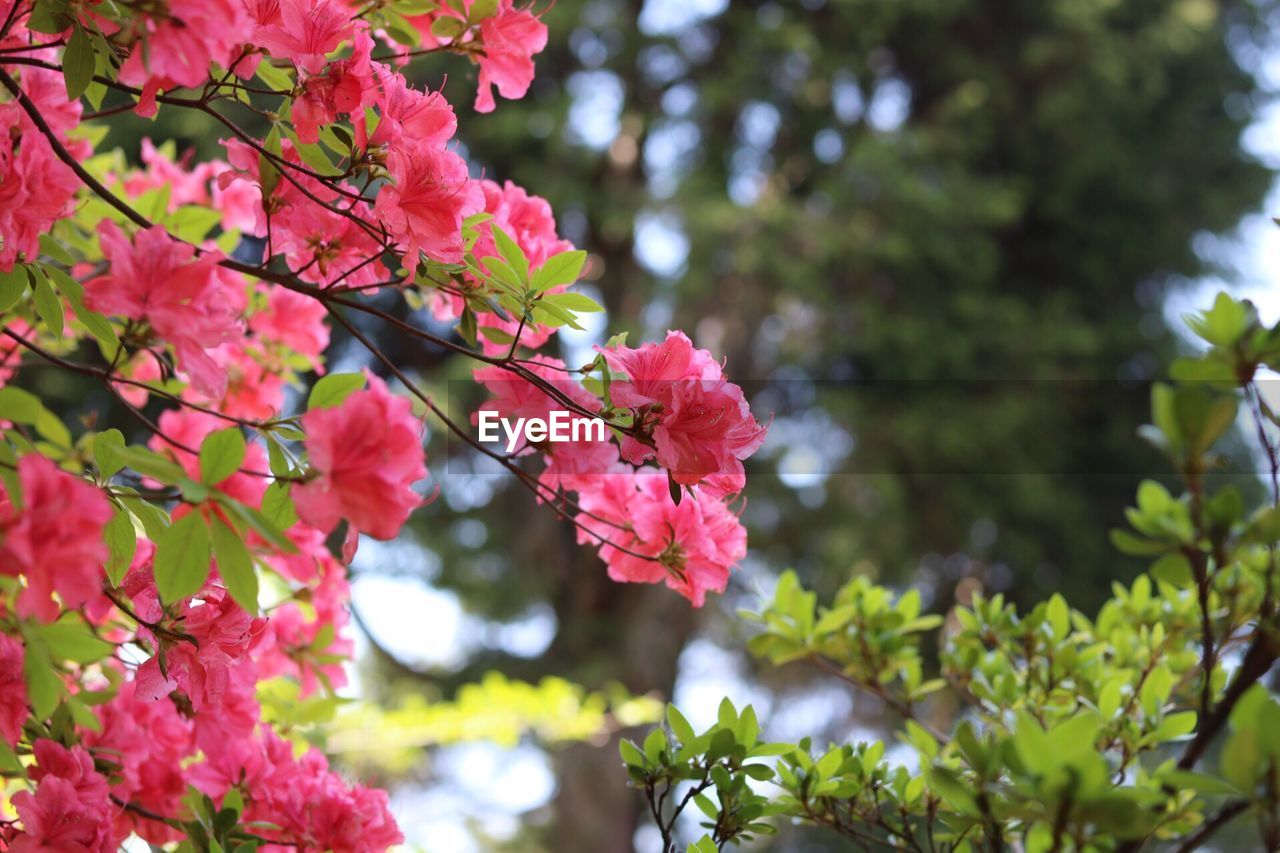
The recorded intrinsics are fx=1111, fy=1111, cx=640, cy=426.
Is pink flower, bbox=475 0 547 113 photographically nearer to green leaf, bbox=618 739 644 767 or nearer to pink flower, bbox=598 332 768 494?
pink flower, bbox=598 332 768 494

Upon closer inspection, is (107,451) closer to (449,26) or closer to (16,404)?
(16,404)

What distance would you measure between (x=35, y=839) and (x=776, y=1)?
4858 mm

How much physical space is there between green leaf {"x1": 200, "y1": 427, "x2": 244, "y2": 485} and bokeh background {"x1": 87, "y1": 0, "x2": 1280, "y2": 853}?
138 inches

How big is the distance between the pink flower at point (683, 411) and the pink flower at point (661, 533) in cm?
11

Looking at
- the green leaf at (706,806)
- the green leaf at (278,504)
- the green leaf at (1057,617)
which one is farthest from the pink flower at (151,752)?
the green leaf at (1057,617)

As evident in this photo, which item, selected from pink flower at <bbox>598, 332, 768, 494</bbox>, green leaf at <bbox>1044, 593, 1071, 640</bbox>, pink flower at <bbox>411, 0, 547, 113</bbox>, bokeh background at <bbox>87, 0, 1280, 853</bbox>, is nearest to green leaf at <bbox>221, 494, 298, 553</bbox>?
pink flower at <bbox>598, 332, 768, 494</bbox>

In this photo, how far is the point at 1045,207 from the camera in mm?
5184

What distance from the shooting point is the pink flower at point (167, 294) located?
55 cm

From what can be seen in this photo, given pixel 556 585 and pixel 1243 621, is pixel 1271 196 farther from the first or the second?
pixel 1243 621

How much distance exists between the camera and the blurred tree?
172 inches

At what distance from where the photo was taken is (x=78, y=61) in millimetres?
660

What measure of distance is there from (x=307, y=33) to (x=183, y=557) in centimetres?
32

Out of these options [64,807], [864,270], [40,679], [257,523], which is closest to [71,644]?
[40,679]

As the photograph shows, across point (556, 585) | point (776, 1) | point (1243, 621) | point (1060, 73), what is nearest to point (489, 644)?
point (556, 585)
